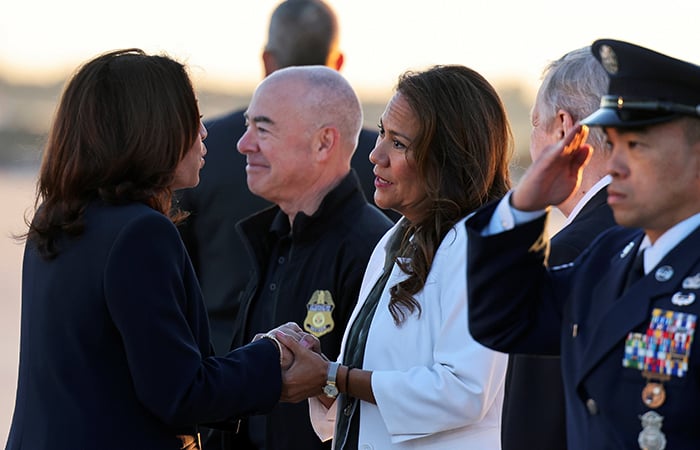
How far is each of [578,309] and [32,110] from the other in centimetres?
4674

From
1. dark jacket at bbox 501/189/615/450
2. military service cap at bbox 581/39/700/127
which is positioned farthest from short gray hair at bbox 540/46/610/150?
military service cap at bbox 581/39/700/127

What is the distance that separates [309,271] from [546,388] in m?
1.24

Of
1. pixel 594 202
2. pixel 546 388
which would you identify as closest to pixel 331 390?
pixel 546 388

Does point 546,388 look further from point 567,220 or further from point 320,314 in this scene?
point 320,314

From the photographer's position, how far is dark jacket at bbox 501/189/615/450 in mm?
3477

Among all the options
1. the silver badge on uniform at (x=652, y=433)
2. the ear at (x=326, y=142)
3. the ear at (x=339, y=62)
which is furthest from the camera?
the ear at (x=339, y=62)

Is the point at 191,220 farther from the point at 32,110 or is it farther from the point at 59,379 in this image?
the point at 32,110

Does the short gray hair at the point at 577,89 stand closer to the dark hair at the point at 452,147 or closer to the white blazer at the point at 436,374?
the dark hair at the point at 452,147

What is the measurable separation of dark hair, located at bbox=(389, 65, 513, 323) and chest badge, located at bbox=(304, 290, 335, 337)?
2.20 ft

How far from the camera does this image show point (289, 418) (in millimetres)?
4355

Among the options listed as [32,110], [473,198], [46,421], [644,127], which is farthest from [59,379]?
[32,110]

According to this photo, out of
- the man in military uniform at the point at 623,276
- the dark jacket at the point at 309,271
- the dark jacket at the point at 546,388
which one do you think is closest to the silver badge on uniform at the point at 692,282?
the man in military uniform at the point at 623,276

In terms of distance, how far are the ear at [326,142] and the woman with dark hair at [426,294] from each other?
94cm

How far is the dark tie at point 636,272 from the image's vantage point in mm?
2598
